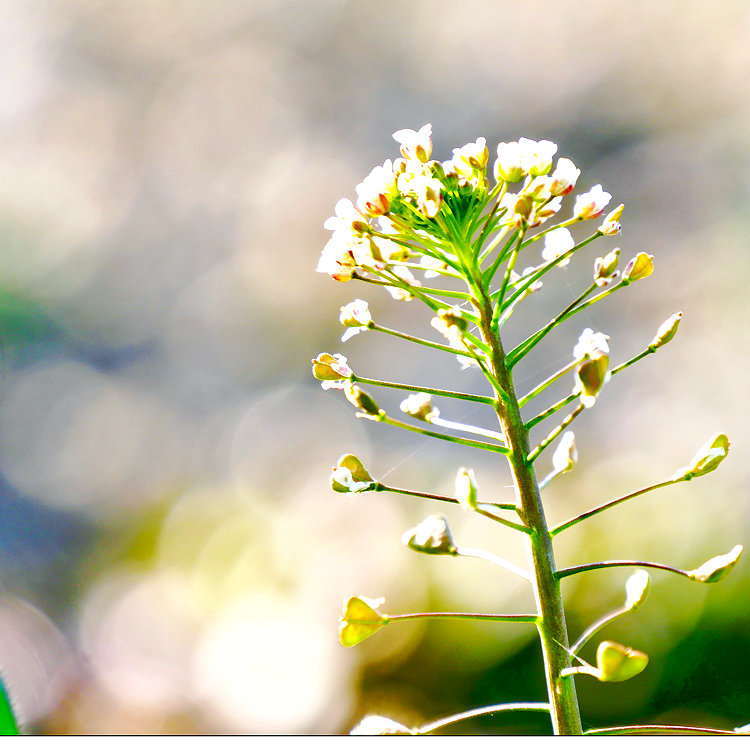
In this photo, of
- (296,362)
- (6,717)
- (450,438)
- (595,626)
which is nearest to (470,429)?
(450,438)

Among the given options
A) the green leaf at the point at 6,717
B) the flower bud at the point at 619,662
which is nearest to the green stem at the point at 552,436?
the flower bud at the point at 619,662

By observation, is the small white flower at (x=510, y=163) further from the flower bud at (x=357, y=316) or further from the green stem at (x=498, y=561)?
the green stem at (x=498, y=561)

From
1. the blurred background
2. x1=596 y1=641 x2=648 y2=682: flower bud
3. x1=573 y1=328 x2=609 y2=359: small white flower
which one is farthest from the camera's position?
the blurred background

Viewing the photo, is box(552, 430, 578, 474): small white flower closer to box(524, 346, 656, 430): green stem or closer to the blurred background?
box(524, 346, 656, 430): green stem

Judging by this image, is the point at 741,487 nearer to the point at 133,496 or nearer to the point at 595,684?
the point at 595,684

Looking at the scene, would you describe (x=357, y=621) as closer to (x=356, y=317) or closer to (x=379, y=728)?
(x=379, y=728)

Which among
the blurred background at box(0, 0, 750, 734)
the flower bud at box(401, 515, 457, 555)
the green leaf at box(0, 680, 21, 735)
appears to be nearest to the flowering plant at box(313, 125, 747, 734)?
the flower bud at box(401, 515, 457, 555)

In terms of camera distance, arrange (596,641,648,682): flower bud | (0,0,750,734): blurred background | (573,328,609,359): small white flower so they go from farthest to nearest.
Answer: (0,0,750,734): blurred background
(573,328,609,359): small white flower
(596,641,648,682): flower bud

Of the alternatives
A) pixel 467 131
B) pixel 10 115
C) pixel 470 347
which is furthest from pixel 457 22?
pixel 470 347
